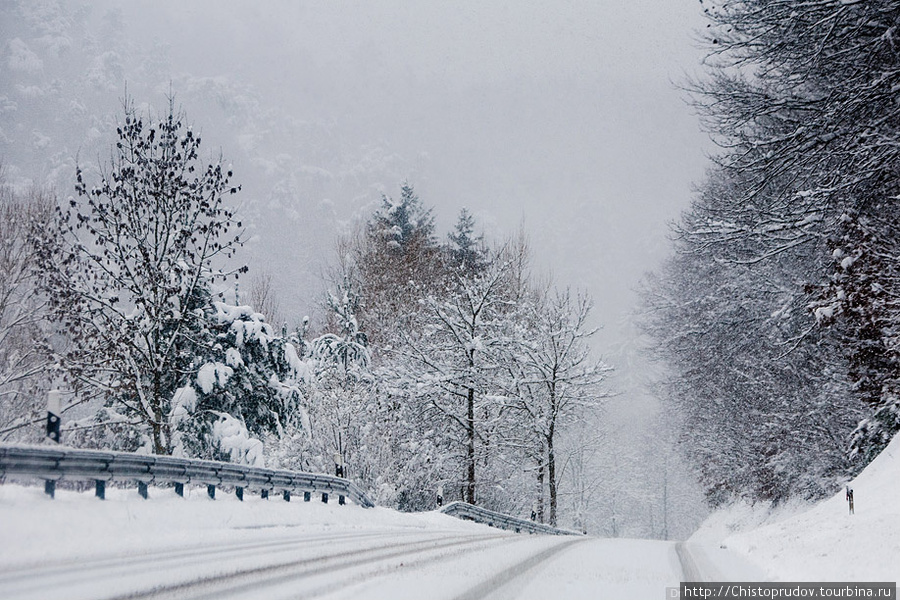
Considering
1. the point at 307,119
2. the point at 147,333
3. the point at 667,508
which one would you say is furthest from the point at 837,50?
the point at 307,119

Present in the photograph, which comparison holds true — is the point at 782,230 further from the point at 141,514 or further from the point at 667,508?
the point at 667,508

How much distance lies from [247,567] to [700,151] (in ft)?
55.3

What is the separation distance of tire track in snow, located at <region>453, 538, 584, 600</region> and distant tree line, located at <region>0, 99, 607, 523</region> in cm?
1249

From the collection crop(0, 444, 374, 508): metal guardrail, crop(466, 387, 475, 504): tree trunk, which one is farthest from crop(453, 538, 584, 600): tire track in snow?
crop(466, 387, 475, 504): tree trunk

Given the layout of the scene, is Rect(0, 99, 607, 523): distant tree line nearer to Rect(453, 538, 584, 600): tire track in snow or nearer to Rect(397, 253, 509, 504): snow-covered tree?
Rect(397, 253, 509, 504): snow-covered tree

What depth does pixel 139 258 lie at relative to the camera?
18344 mm

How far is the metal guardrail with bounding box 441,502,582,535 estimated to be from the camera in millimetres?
20656

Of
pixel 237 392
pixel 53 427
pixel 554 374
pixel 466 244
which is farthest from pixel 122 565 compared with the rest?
pixel 466 244

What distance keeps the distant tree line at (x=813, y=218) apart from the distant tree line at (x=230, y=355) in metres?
9.02

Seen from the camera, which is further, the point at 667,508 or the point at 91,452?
the point at 667,508

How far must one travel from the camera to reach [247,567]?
5.88 meters

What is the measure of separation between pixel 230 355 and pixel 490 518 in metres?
10.2

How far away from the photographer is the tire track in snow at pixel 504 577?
15.8ft

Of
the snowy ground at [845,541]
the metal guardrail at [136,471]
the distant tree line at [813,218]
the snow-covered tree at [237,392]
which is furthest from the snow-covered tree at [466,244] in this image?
the snowy ground at [845,541]
